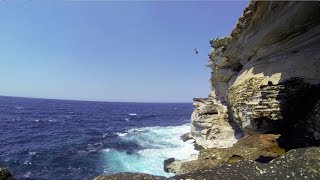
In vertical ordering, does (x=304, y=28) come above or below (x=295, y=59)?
above

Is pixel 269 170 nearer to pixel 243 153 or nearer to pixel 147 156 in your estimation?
pixel 243 153

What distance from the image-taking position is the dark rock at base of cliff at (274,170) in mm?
8703

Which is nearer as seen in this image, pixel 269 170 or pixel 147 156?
pixel 269 170

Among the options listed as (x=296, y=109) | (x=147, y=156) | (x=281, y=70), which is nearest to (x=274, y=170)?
(x=296, y=109)

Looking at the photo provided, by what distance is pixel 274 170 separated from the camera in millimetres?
8969

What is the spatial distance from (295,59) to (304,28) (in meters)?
1.89

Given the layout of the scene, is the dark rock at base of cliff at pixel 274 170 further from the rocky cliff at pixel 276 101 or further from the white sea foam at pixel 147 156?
the white sea foam at pixel 147 156

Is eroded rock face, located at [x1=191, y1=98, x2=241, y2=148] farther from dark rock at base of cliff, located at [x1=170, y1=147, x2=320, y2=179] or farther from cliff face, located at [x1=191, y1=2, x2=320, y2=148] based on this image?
dark rock at base of cliff, located at [x1=170, y1=147, x2=320, y2=179]

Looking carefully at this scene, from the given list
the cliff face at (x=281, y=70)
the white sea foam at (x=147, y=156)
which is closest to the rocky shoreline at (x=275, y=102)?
the cliff face at (x=281, y=70)

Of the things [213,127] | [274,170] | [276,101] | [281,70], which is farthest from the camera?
[213,127]

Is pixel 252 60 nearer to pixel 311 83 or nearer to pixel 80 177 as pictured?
pixel 311 83

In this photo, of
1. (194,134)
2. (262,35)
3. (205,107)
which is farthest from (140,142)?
(262,35)

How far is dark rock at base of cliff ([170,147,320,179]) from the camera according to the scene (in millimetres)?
8703

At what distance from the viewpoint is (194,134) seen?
122ft
